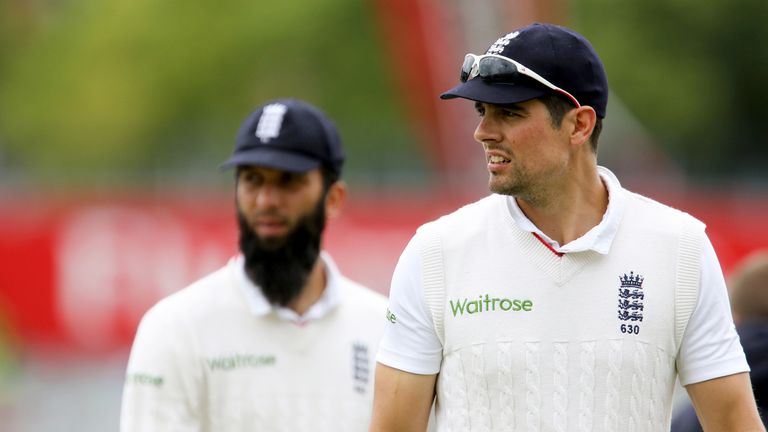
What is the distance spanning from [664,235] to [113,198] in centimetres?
1750

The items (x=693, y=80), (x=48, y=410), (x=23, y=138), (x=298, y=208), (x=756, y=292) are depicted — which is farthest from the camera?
(x=23, y=138)

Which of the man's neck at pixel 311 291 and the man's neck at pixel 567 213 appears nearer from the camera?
the man's neck at pixel 567 213

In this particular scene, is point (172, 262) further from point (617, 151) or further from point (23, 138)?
point (23, 138)

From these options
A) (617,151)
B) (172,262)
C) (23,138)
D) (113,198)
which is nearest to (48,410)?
(172,262)

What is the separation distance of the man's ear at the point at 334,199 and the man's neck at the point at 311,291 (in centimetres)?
20

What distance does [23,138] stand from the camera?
36.5 m

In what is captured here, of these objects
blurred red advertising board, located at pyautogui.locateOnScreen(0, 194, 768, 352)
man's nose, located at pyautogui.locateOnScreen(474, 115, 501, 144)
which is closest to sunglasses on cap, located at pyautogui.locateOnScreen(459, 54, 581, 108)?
man's nose, located at pyautogui.locateOnScreen(474, 115, 501, 144)

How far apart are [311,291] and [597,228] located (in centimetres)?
187

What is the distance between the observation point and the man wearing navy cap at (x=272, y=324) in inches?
215

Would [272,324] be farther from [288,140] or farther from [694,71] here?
[694,71]

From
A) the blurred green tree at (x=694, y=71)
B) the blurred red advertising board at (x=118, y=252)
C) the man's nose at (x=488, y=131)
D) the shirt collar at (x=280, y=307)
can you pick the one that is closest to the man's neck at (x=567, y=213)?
the man's nose at (x=488, y=131)

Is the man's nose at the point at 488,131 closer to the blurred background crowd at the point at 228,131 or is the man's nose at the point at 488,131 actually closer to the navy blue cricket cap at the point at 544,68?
the navy blue cricket cap at the point at 544,68

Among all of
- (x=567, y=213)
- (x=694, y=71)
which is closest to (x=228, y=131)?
(x=694, y=71)

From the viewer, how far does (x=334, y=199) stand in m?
6.12
